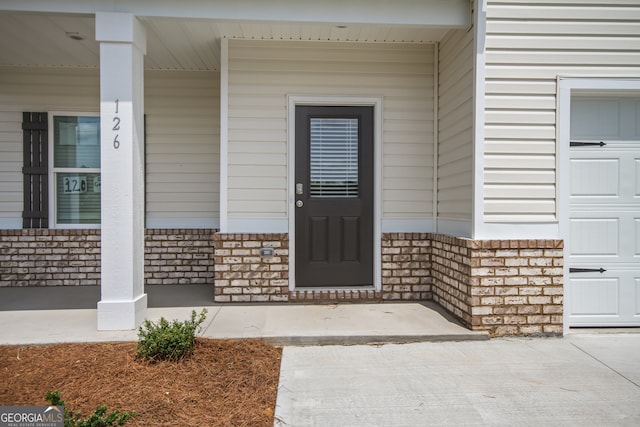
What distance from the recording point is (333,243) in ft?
17.0

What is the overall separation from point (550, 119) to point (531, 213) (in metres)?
0.88

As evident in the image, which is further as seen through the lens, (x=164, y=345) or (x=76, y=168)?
(x=76, y=168)

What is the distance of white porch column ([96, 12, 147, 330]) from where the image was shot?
4039 millimetres

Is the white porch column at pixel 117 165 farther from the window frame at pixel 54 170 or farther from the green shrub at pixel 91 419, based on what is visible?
the window frame at pixel 54 170

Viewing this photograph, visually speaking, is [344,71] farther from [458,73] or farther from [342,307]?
[342,307]

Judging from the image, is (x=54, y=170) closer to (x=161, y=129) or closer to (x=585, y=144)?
(x=161, y=129)

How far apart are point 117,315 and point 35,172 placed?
3.11 metres

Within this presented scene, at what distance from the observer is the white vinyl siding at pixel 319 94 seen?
199 inches

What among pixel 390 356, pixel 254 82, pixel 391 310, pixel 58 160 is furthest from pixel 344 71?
pixel 58 160

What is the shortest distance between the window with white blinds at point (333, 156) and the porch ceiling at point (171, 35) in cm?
95

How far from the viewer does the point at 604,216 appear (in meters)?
4.26

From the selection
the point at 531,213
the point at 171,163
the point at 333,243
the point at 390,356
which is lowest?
the point at 390,356

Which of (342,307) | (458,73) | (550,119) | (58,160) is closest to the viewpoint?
(550,119)

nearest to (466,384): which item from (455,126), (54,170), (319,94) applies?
(455,126)
